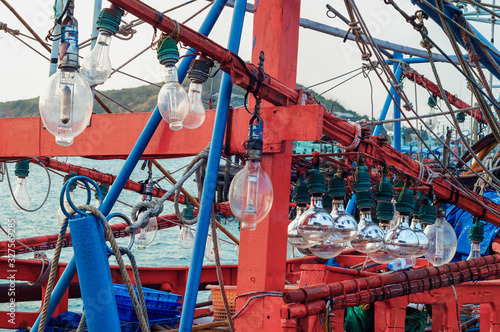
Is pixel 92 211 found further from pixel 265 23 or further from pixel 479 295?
pixel 479 295

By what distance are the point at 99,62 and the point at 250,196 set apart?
116 cm

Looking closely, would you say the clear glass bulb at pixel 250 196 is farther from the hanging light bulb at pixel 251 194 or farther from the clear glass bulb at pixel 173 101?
the clear glass bulb at pixel 173 101

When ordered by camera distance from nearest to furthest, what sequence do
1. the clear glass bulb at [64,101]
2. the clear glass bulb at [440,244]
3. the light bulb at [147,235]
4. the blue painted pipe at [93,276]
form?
the clear glass bulb at [64,101] → the blue painted pipe at [93,276] → the clear glass bulb at [440,244] → the light bulb at [147,235]

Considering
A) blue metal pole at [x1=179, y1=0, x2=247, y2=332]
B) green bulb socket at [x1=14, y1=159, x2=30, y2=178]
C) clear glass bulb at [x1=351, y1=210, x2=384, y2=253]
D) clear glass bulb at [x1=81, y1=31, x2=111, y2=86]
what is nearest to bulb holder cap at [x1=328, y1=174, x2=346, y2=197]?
clear glass bulb at [x1=351, y1=210, x2=384, y2=253]

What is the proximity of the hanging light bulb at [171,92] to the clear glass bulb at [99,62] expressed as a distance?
0.34 metres

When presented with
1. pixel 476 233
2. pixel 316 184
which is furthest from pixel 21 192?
pixel 476 233

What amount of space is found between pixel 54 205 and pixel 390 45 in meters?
60.6

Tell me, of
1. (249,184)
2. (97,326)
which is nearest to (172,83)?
(249,184)

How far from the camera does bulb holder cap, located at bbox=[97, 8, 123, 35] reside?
325 cm

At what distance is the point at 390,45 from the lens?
35.0 feet

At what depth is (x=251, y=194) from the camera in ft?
11.9

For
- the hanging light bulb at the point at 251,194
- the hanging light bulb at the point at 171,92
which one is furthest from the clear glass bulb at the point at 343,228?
the hanging light bulb at the point at 171,92

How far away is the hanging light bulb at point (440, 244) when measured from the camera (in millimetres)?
5406

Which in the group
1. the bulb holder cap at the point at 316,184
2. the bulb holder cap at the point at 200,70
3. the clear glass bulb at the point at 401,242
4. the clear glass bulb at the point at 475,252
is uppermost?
the bulb holder cap at the point at 200,70
